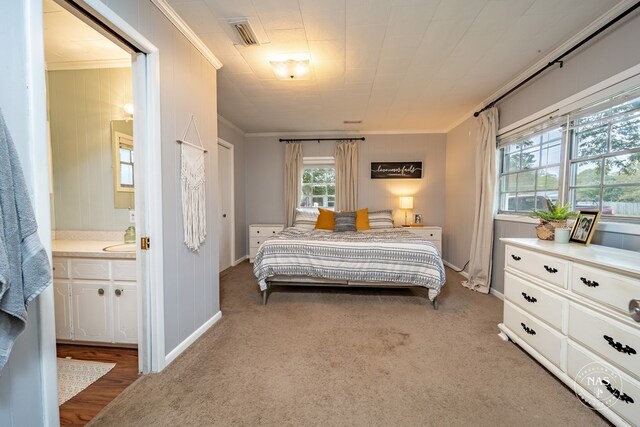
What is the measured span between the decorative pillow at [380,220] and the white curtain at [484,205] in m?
1.30

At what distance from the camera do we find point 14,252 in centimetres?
83

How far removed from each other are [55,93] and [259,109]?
7.07ft

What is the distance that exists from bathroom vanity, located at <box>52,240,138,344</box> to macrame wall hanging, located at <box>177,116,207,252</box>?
1.40 ft

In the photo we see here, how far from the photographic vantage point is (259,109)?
12.5 feet

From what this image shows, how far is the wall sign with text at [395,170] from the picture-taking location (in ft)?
16.1

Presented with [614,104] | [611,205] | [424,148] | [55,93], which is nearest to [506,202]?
[611,205]

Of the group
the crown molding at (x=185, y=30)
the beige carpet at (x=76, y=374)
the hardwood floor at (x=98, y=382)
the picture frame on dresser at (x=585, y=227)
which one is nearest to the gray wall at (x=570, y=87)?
the picture frame on dresser at (x=585, y=227)

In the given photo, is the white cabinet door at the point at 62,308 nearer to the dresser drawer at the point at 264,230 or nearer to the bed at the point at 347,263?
the bed at the point at 347,263

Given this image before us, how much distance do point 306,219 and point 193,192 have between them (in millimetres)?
2606

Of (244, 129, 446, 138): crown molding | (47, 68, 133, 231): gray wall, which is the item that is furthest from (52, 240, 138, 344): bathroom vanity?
(244, 129, 446, 138): crown molding

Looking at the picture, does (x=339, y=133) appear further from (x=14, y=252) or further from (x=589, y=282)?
(x=14, y=252)

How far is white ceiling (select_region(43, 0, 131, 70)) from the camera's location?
1.74 m

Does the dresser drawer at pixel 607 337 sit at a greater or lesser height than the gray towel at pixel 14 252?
lesser

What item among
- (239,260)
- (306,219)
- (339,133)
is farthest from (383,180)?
(239,260)
